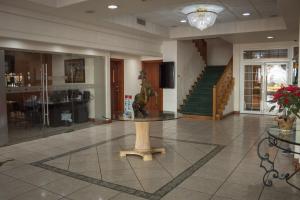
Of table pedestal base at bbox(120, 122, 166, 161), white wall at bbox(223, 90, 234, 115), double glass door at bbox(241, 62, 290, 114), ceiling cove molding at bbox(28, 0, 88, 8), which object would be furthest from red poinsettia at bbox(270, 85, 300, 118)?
double glass door at bbox(241, 62, 290, 114)

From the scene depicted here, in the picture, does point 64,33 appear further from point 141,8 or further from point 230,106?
point 230,106

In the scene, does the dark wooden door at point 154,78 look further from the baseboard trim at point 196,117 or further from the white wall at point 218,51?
the white wall at point 218,51

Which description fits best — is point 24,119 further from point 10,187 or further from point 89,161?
point 10,187

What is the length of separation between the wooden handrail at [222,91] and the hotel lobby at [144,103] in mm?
42

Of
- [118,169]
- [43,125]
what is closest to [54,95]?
[43,125]

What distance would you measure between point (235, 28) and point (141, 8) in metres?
3.86

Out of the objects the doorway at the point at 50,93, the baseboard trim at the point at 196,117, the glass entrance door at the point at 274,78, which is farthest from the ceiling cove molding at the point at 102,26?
the glass entrance door at the point at 274,78

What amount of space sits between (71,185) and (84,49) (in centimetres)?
484

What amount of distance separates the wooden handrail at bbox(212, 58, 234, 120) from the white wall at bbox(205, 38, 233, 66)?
174 centimetres

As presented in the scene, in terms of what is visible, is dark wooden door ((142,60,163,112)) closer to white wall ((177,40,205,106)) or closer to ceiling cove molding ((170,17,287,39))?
white wall ((177,40,205,106))

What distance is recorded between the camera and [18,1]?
17.0 ft

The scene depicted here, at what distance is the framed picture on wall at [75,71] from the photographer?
25.3 ft

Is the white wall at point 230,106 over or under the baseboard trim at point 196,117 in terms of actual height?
over

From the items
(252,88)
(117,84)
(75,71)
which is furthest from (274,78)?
(75,71)
